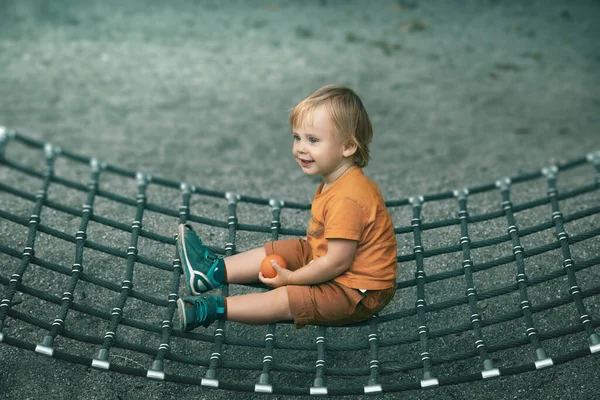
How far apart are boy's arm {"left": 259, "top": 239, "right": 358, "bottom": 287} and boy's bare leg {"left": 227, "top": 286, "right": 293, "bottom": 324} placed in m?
0.04

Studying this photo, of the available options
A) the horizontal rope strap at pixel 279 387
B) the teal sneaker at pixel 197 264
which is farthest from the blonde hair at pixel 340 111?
the horizontal rope strap at pixel 279 387

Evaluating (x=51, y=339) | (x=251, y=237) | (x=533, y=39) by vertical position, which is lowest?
(x=51, y=339)

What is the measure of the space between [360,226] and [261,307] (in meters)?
0.34

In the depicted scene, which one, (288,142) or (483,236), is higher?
(288,142)

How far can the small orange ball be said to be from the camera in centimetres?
234

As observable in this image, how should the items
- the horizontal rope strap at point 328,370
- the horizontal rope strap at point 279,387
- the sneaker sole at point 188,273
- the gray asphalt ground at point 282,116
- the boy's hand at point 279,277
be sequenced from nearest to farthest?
the horizontal rope strap at point 279,387
the horizontal rope strap at point 328,370
the boy's hand at point 279,277
the sneaker sole at point 188,273
the gray asphalt ground at point 282,116

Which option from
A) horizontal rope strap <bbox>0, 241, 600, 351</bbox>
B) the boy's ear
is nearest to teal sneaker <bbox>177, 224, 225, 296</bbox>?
horizontal rope strap <bbox>0, 241, 600, 351</bbox>

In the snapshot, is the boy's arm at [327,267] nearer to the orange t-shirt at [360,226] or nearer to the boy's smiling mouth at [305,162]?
the orange t-shirt at [360,226]

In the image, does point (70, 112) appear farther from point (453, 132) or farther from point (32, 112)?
point (453, 132)

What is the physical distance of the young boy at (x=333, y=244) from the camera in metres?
2.15

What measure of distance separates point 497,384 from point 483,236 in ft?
2.63

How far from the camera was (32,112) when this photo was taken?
14.9ft

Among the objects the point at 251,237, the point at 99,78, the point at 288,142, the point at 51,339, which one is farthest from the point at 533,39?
the point at 51,339

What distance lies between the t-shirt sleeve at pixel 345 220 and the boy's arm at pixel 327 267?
0.07ft
